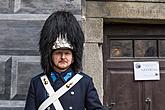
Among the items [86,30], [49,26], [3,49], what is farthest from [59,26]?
[86,30]

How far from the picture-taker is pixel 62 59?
8.27 ft

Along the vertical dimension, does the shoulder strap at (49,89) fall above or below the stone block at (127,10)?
below

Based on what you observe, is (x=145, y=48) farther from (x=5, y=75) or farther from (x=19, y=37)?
(x=5, y=75)

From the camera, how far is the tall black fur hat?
261 cm

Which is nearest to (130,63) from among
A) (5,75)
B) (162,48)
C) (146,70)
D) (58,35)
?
(146,70)

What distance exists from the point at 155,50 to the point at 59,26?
1.72 metres

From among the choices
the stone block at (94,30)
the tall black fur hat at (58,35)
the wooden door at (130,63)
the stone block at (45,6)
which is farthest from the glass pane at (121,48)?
the tall black fur hat at (58,35)

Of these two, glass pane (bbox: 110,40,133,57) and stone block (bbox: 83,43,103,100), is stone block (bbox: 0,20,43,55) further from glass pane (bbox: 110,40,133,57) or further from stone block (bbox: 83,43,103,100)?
glass pane (bbox: 110,40,133,57)

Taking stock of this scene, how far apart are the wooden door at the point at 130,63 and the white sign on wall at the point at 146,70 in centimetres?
4

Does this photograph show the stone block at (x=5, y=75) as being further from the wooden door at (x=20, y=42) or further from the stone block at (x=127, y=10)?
the stone block at (x=127, y=10)

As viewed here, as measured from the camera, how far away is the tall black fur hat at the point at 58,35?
261cm

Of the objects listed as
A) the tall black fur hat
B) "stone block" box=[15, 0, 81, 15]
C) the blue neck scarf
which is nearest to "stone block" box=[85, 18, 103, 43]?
"stone block" box=[15, 0, 81, 15]

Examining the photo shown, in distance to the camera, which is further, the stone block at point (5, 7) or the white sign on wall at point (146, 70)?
the white sign on wall at point (146, 70)

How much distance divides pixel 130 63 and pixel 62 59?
167 cm
